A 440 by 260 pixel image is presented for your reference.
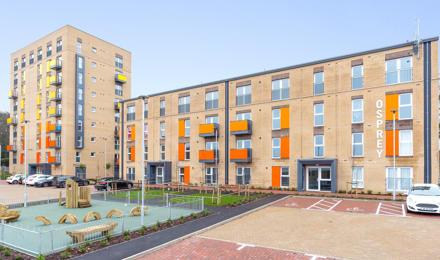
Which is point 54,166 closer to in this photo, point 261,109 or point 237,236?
point 261,109

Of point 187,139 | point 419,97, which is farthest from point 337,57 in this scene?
point 187,139

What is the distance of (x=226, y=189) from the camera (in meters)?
28.1

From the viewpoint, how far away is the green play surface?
10011 mm

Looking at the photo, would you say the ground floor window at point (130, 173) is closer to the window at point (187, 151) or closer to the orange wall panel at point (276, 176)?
the window at point (187, 151)

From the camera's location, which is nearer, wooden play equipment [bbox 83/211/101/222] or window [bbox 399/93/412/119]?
wooden play equipment [bbox 83/211/101/222]

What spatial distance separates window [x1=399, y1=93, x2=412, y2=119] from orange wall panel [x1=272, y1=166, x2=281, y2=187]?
11304mm

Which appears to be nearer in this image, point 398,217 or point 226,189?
point 398,217

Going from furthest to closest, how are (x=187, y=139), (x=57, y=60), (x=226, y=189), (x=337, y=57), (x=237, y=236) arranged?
1. (x=57, y=60)
2. (x=187, y=139)
3. (x=226, y=189)
4. (x=337, y=57)
5. (x=237, y=236)

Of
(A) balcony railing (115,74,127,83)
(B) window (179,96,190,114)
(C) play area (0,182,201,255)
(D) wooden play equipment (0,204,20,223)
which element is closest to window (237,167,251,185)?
(B) window (179,96,190,114)

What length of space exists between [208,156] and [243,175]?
14.7 feet


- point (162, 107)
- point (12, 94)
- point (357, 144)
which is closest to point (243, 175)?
point (357, 144)

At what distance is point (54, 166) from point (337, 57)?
45.7 m

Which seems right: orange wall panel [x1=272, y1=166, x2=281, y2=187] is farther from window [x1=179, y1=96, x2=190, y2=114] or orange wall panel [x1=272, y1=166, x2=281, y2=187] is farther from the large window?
window [x1=179, y1=96, x2=190, y2=114]

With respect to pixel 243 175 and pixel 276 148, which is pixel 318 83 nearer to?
pixel 276 148
